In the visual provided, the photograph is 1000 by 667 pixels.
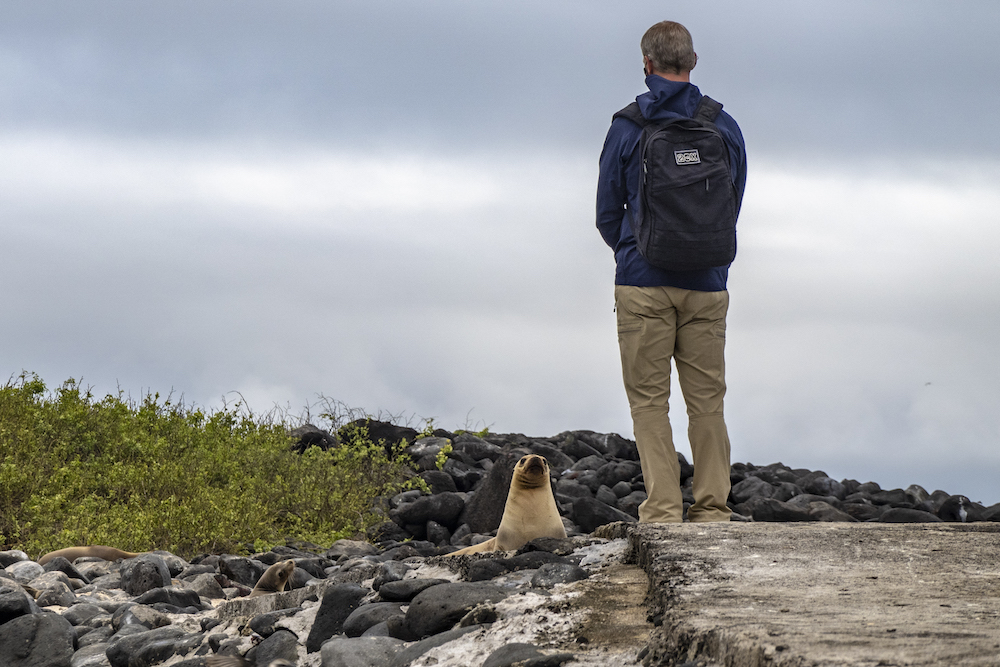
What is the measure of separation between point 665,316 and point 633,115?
4.17 feet

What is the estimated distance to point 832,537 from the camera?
14.1 feet

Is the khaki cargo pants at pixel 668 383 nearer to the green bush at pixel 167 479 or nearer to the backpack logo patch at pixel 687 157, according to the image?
the backpack logo patch at pixel 687 157

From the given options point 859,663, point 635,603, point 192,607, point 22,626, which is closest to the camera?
point 859,663

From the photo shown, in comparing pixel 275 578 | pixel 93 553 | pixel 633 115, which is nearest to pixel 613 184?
pixel 633 115

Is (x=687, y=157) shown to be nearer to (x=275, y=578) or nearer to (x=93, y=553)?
(x=275, y=578)

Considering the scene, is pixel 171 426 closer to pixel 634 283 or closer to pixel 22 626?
pixel 22 626

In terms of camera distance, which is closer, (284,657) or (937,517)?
(284,657)

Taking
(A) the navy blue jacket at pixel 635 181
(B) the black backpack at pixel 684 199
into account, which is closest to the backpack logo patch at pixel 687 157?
(B) the black backpack at pixel 684 199

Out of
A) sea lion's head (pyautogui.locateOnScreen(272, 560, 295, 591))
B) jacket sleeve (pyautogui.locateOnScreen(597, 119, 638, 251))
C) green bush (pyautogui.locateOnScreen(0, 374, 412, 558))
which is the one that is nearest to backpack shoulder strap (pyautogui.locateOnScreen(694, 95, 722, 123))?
jacket sleeve (pyautogui.locateOnScreen(597, 119, 638, 251))

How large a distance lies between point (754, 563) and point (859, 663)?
4.98 ft

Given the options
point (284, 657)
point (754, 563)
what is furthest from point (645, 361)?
point (284, 657)

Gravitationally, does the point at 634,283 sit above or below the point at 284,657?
above

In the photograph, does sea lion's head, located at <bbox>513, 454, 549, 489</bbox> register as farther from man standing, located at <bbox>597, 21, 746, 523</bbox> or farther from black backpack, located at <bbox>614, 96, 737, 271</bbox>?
black backpack, located at <bbox>614, 96, 737, 271</bbox>

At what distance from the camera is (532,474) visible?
16.7ft
